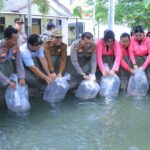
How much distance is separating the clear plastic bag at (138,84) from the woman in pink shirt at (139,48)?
17 cm

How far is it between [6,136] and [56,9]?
88.9 feet

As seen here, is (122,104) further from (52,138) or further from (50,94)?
(52,138)

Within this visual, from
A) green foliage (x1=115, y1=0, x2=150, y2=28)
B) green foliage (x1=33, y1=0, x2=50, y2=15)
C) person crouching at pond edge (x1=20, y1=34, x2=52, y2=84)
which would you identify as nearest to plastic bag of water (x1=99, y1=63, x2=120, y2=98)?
person crouching at pond edge (x1=20, y1=34, x2=52, y2=84)

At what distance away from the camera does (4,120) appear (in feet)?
16.8

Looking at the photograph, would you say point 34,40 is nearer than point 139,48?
Yes

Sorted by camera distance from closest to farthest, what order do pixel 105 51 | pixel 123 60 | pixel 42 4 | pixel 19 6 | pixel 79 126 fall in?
1. pixel 79 126
2. pixel 105 51
3. pixel 123 60
4. pixel 42 4
5. pixel 19 6

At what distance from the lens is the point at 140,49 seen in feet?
23.3

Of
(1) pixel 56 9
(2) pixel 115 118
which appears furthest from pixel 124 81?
(1) pixel 56 9

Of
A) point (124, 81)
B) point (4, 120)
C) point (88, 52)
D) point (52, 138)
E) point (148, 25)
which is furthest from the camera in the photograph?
point (148, 25)

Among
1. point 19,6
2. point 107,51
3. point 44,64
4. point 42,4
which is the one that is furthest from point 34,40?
point 19,6

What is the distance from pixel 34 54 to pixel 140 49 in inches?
89.5

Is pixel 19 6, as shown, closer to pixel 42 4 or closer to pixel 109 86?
pixel 42 4

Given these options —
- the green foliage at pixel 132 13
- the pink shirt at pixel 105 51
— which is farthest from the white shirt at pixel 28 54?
the green foliage at pixel 132 13

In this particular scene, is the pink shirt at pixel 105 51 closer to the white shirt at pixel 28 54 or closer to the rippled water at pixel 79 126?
the rippled water at pixel 79 126
